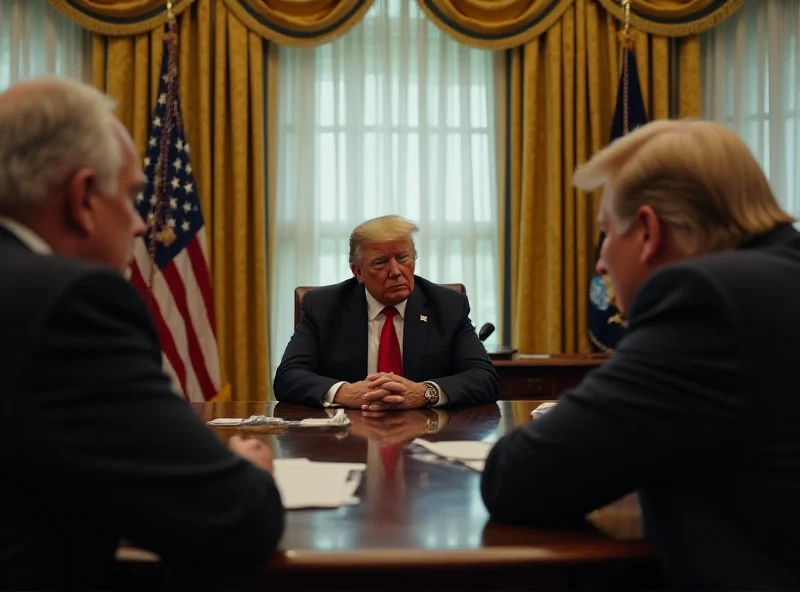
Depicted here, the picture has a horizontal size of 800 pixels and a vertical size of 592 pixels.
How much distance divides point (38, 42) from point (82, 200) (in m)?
4.88

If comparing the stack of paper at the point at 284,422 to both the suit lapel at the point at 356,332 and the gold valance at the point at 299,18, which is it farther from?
the gold valance at the point at 299,18

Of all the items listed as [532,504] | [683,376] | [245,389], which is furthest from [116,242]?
[245,389]

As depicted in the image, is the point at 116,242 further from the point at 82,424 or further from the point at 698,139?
the point at 698,139

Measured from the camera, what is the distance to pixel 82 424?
109cm

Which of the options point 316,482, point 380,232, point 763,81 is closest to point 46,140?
→ point 316,482

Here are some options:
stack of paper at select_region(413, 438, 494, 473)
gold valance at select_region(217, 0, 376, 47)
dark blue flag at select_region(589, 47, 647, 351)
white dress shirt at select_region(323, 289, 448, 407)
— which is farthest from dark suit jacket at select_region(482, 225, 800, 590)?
gold valance at select_region(217, 0, 376, 47)

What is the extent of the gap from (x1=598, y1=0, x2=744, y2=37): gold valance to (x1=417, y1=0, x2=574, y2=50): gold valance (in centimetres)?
39

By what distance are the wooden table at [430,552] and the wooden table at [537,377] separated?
2847 mm

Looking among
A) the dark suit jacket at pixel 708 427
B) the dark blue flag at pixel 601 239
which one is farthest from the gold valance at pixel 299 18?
the dark suit jacket at pixel 708 427

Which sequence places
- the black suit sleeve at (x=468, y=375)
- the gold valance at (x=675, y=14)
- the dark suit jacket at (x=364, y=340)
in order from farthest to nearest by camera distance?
1. the gold valance at (x=675, y=14)
2. the dark suit jacket at (x=364, y=340)
3. the black suit sleeve at (x=468, y=375)

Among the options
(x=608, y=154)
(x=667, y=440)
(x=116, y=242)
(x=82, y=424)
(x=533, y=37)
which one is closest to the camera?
(x=82, y=424)

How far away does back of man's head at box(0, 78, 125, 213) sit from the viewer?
122 cm

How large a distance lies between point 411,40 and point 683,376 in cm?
474

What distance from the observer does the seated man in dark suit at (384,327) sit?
3.31 meters
